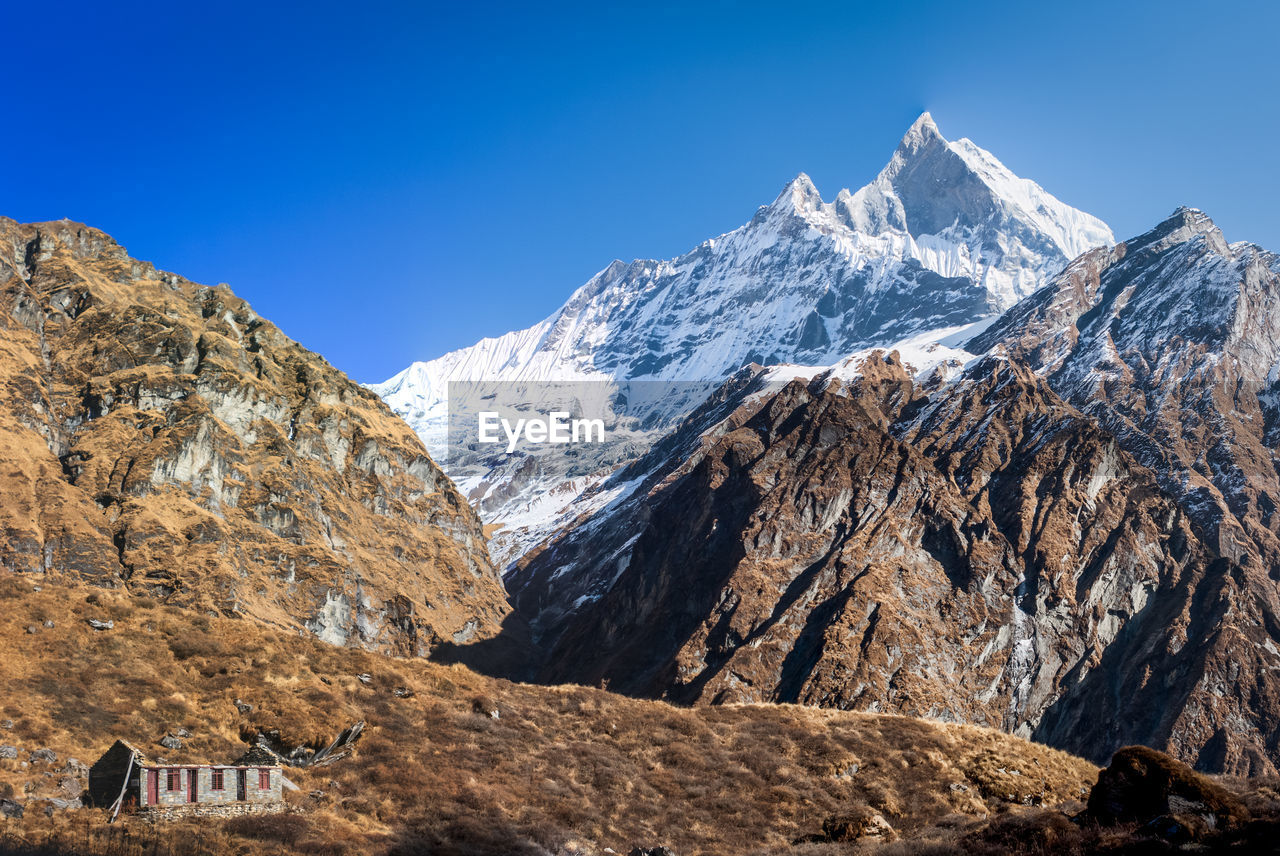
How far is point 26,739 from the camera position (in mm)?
31531

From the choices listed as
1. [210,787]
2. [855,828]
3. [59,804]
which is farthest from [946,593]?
[59,804]

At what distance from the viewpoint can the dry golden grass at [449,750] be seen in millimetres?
32250

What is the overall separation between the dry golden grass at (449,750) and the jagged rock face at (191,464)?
6706 cm

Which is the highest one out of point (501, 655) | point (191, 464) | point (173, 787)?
point (191, 464)

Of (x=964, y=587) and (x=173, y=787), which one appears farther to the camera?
(x=964, y=587)

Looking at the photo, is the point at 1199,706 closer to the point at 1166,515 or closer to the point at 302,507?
the point at 1166,515

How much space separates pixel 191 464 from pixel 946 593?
370 ft

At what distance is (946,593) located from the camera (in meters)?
143

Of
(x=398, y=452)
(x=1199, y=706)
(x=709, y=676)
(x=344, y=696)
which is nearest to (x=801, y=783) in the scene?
(x=344, y=696)

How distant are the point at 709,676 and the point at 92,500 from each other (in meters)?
81.0

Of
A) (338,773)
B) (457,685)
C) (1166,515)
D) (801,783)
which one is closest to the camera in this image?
(338,773)

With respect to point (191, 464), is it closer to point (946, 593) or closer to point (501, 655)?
point (501, 655)

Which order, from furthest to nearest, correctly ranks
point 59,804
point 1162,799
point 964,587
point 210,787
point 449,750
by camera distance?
point 964,587 < point 449,750 < point 210,787 < point 59,804 < point 1162,799

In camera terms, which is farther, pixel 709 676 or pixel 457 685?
pixel 709 676
